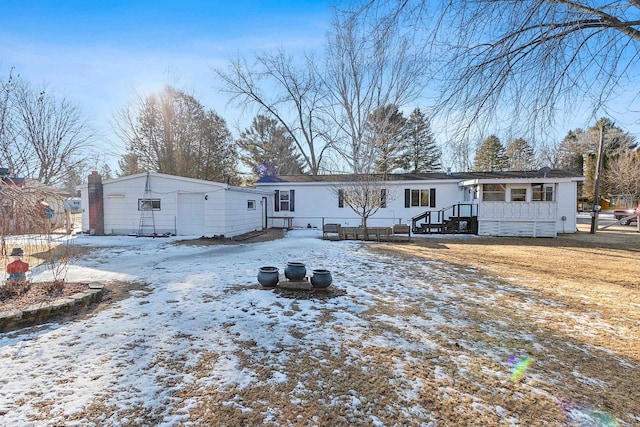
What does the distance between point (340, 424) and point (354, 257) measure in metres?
7.10

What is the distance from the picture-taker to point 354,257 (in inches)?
369

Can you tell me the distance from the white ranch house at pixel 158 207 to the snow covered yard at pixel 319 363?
27.6 ft

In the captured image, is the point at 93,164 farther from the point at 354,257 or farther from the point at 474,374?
the point at 474,374

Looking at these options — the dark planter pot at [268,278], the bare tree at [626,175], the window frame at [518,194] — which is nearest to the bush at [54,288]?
the dark planter pot at [268,278]

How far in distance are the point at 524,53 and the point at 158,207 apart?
14.8 metres

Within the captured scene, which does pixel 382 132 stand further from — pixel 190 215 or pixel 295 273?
pixel 295 273

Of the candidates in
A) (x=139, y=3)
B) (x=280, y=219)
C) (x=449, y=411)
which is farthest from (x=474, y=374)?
(x=280, y=219)

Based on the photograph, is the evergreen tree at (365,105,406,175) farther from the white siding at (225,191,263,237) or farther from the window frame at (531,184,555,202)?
the white siding at (225,191,263,237)

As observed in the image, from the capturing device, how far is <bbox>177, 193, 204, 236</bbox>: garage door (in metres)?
14.2

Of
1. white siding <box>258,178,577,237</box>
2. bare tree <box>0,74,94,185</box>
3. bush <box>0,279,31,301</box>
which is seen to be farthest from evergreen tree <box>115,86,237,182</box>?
bush <box>0,279,31,301</box>

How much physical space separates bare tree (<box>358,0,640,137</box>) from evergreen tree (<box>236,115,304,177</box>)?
26162mm

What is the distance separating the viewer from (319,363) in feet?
10.6

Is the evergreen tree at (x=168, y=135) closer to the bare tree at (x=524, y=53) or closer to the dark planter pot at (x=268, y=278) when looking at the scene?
the dark planter pot at (x=268, y=278)

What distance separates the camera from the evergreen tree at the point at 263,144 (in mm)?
29500
